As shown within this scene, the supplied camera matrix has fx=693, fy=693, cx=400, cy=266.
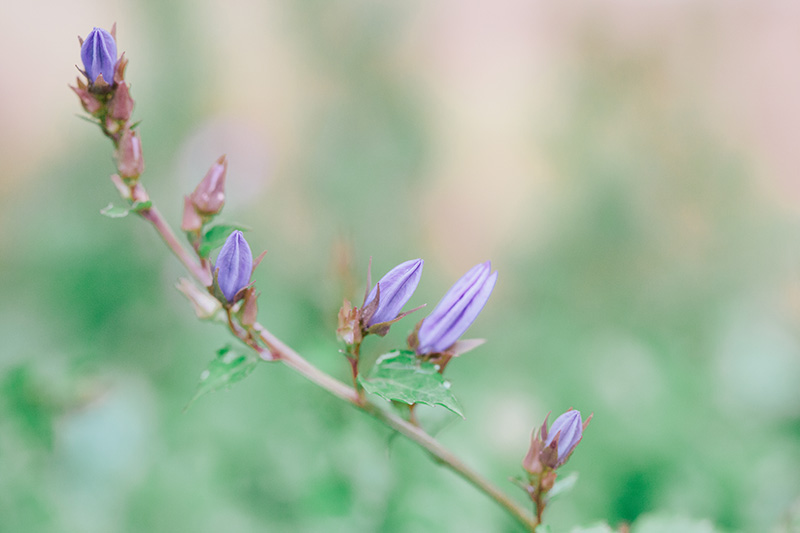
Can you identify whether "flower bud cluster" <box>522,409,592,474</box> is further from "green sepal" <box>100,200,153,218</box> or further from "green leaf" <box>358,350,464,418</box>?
"green sepal" <box>100,200,153,218</box>

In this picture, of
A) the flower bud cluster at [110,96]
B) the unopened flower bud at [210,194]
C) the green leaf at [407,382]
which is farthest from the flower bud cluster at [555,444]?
the flower bud cluster at [110,96]

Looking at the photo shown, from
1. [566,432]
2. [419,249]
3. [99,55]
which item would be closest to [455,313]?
[566,432]

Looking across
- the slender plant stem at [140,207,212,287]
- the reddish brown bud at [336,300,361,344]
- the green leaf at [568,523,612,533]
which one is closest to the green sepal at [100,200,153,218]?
the slender plant stem at [140,207,212,287]

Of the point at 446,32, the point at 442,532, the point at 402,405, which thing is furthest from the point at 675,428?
the point at 446,32

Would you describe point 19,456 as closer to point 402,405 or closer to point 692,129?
point 402,405

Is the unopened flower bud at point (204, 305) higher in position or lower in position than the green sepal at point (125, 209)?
lower

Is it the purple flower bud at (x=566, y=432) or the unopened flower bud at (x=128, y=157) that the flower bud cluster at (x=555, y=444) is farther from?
the unopened flower bud at (x=128, y=157)

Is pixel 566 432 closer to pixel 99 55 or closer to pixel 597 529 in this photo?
pixel 597 529
